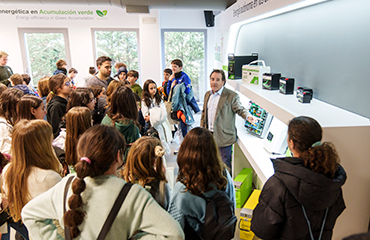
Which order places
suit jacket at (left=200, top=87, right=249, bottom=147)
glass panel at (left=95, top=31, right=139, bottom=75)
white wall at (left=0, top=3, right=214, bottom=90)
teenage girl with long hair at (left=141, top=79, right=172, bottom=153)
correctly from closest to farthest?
suit jacket at (left=200, top=87, right=249, bottom=147) < teenage girl with long hair at (left=141, top=79, right=172, bottom=153) < white wall at (left=0, top=3, right=214, bottom=90) < glass panel at (left=95, top=31, right=139, bottom=75)

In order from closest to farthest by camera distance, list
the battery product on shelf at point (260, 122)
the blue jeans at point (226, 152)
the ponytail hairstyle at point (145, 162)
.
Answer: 1. the ponytail hairstyle at point (145, 162)
2. the battery product on shelf at point (260, 122)
3. the blue jeans at point (226, 152)

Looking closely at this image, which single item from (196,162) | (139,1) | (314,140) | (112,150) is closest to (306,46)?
(314,140)

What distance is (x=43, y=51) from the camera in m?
7.73

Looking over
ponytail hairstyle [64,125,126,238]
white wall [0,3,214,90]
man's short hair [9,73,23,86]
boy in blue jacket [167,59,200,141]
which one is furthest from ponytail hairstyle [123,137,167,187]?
white wall [0,3,214,90]

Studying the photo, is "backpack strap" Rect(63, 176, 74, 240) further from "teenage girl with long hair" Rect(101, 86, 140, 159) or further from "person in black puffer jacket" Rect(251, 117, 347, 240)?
"teenage girl with long hair" Rect(101, 86, 140, 159)

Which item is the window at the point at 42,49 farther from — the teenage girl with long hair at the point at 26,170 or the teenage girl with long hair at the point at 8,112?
the teenage girl with long hair at the point at 26,170

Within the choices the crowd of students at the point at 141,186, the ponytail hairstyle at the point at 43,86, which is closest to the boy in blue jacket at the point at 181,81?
the ponytail hairstyle at the point at 43,86

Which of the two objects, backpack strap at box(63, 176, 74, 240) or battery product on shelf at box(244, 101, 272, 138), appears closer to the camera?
backpack strap at box(63, 176, 74, 240)

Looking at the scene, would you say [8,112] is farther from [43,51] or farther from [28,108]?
[43,51]

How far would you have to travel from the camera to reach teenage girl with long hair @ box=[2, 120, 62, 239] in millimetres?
1562

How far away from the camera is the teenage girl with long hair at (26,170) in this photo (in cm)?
156

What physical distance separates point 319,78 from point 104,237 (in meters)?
1.96

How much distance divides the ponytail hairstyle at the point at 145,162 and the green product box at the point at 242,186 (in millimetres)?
1488

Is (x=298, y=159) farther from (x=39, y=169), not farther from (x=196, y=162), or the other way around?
(x=39, y=169)
